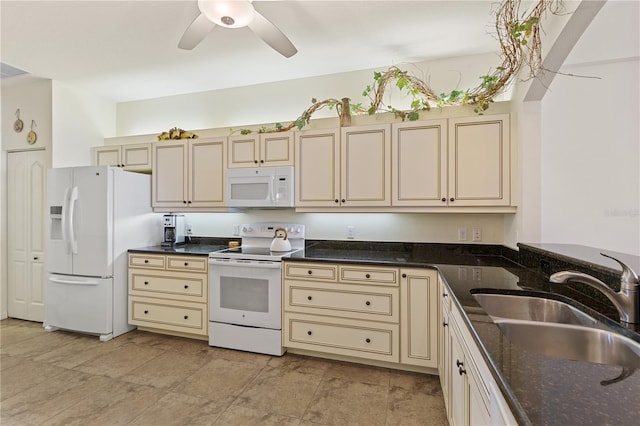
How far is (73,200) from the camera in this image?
3.23m

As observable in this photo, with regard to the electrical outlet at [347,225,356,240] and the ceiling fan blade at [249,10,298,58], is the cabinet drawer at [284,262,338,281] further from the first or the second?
the ceiling fan blade at [249,10,298,58]

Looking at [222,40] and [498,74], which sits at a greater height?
[222,40]

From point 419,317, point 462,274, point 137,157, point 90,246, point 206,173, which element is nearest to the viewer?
point 462,274

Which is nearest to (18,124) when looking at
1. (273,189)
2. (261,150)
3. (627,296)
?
(261,150)

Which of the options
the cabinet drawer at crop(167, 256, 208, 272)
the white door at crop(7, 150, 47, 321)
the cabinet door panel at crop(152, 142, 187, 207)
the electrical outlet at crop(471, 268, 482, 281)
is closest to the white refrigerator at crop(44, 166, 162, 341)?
the cabinet door panel at crop(152, 142, 187, 207)

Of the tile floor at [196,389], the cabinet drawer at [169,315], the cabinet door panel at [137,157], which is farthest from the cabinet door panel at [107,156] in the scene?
the tile floor at [196,389]

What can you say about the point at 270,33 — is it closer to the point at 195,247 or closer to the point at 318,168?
the point at 318,168

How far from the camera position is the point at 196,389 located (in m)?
2.30

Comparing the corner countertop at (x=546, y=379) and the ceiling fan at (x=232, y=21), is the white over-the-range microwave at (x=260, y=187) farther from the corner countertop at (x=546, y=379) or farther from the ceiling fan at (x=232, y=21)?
the corner countertop at (x=546, y=379)

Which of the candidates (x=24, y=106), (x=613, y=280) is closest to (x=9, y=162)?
(x=24, y=106)

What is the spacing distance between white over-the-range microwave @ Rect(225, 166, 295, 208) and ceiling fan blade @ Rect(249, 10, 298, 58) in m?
1.10

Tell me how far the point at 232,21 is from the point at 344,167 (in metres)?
1.46

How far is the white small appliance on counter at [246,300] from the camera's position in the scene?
277 centimetres

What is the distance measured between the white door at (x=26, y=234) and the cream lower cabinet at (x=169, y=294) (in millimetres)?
1415
